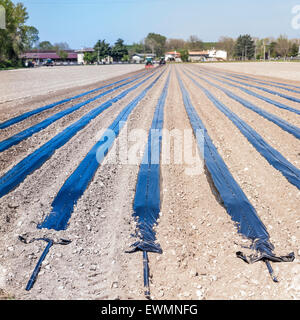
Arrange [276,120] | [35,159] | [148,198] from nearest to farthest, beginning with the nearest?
1. [148,198]
2. [35,159]
3. [276,120]

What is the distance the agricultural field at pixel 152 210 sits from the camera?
3371mm

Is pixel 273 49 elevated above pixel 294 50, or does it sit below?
above

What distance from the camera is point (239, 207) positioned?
15.4ft

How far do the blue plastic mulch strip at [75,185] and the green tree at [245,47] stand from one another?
109 metres

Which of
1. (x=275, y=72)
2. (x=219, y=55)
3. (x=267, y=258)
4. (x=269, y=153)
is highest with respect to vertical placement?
(x=219, y=55)

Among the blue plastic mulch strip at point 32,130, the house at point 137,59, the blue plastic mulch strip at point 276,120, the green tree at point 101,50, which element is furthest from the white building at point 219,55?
the blue plastic mulch strip at point 32,130

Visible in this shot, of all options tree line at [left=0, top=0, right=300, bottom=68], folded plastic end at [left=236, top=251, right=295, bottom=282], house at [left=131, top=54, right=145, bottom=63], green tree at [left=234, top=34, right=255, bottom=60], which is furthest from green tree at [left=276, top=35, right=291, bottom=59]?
folded plastic end at [left=236, top=251, right=295, bottom=282]

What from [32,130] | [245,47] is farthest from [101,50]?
[32,130]

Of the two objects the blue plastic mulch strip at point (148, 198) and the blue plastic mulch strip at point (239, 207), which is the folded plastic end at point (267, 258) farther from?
the blue plastic mulch strip at point (148, 198)

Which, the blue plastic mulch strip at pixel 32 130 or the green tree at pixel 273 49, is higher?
the green tree at pixel 273 49

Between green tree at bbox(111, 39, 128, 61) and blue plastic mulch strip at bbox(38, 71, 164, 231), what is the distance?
10882 cm

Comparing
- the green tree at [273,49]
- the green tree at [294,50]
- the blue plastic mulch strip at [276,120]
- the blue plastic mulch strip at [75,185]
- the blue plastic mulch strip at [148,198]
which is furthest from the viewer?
the green tree at [273,49]

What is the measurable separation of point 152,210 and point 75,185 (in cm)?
158

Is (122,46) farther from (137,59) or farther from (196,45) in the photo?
(196,45)
